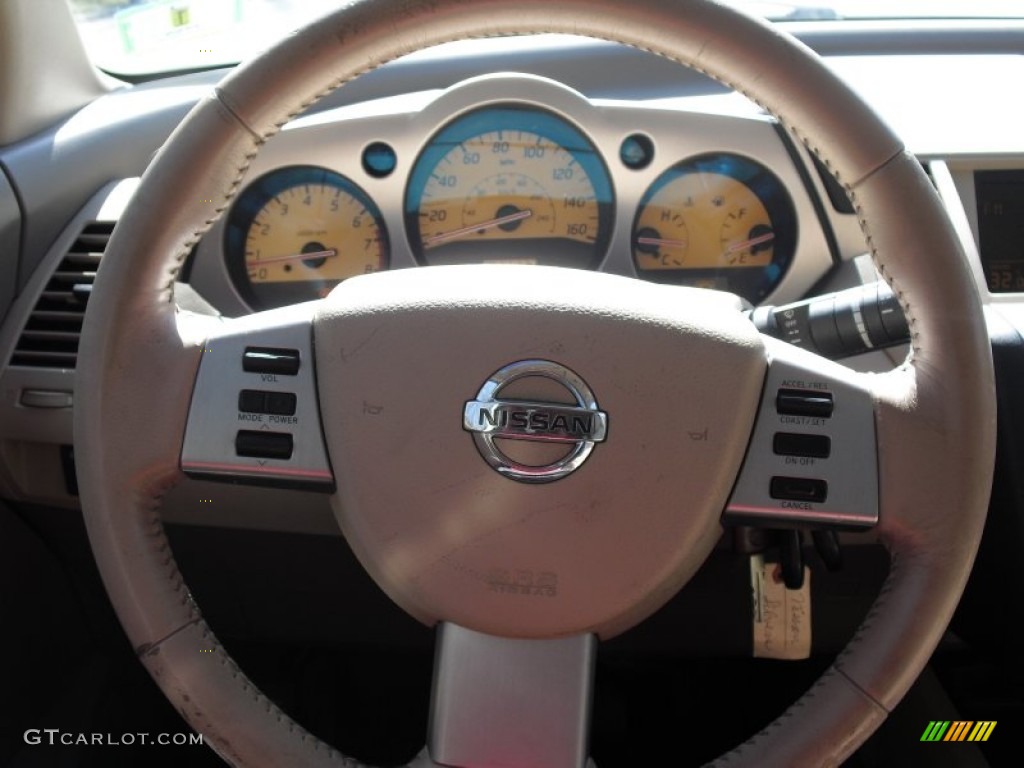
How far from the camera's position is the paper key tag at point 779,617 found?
3.99 feet

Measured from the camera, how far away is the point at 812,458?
0.93 metres

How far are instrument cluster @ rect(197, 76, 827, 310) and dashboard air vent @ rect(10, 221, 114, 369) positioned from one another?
185 millimetres

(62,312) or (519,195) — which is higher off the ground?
(519,195)

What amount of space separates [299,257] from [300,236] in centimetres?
3

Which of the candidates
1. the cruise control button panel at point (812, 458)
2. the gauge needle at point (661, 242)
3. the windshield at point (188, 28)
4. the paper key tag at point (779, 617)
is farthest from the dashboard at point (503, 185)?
the cruise control button panel at point (812, 458)

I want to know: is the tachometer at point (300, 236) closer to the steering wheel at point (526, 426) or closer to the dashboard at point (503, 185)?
the dashboard at point (503, 185)

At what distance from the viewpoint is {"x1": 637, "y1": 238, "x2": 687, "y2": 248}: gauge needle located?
71.4 inches

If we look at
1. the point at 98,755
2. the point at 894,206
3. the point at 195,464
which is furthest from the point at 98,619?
the point at 894,206

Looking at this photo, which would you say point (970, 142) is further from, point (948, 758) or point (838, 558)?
point (948, 758)

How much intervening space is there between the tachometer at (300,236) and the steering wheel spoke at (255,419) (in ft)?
2.68

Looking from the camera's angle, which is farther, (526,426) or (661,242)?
(661,242)

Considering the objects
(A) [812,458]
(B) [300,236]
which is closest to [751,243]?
(B) [300,236]

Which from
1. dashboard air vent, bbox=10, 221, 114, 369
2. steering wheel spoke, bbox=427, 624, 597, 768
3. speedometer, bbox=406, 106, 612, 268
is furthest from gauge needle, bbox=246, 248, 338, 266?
steering wheel spoke, bbox=427, 624, 597, 768

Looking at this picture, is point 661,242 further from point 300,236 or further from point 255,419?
point 255,419
